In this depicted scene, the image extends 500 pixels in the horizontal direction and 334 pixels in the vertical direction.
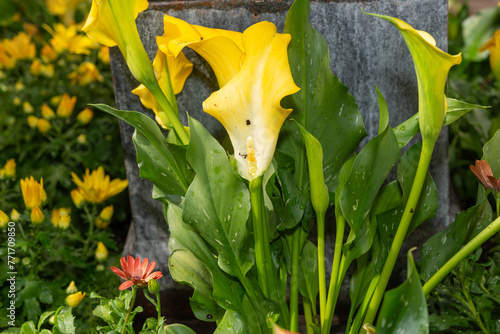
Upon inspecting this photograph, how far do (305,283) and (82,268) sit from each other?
53 centimetres

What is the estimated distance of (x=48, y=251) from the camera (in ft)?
3.13

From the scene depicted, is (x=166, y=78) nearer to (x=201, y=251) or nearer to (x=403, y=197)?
(x=201, y=251)

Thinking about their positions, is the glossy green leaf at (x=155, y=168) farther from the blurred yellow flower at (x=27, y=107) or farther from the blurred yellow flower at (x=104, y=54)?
the blurred yellow flower at (x=104, y=54)

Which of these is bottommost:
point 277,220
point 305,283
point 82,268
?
point 82,268

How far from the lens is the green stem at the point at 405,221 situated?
0.60m

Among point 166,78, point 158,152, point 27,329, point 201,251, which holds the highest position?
point 166,78

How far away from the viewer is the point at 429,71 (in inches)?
21.3

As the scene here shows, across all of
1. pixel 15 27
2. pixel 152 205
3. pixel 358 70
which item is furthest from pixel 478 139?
pixel 15 27

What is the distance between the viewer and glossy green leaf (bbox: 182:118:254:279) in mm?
581

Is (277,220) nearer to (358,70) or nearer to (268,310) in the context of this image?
(268,310)

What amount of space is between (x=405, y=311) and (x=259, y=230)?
22cm

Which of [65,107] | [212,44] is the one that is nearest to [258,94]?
[212,44]

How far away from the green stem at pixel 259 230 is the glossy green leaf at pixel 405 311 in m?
0.20

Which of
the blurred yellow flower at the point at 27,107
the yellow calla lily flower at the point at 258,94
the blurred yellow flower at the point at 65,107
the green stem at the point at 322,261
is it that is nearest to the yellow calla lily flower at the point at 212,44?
the yellow calla lily flower at the point at 258,94
